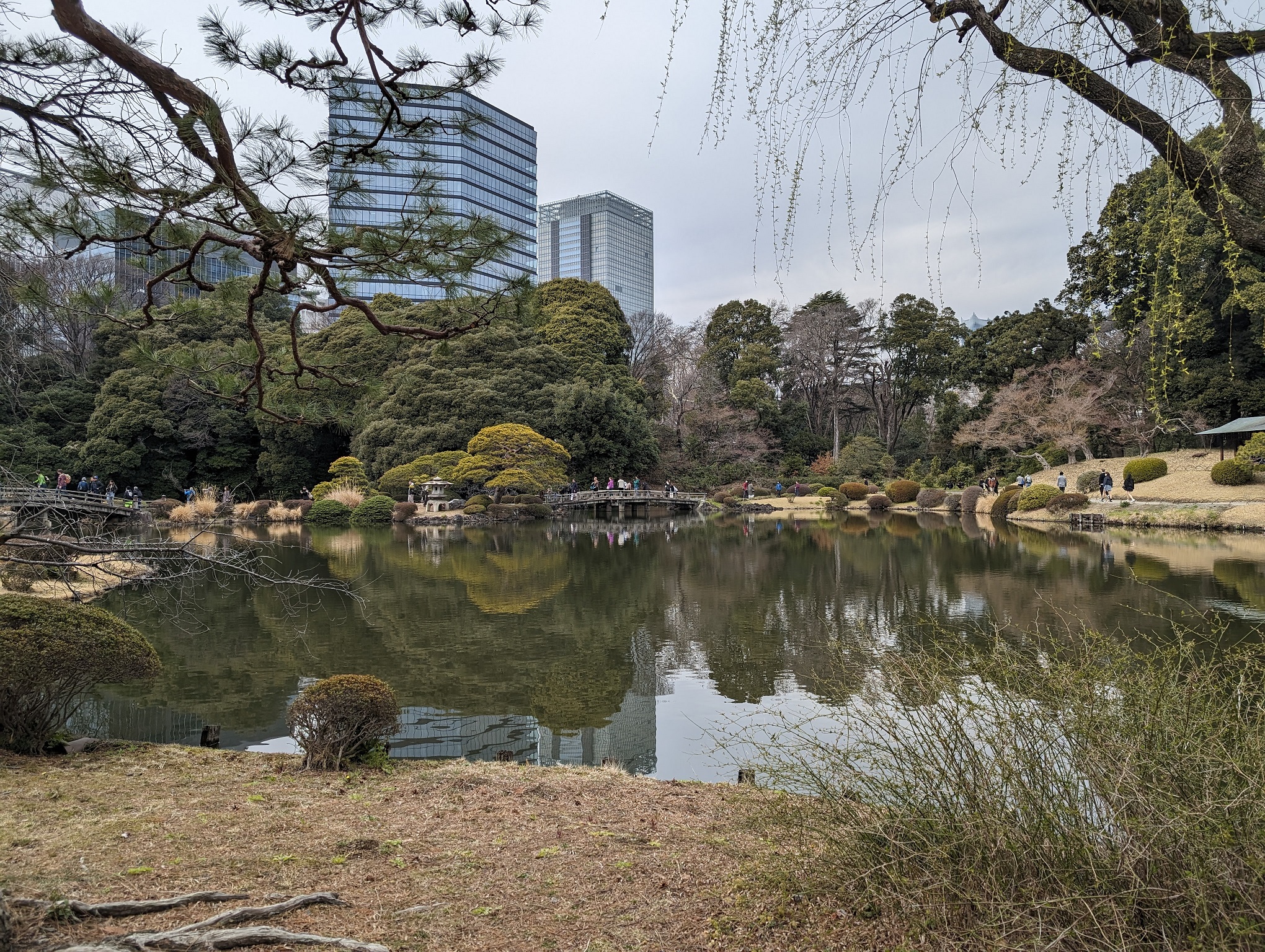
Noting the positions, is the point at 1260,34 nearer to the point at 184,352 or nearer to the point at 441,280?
the point at 441,280

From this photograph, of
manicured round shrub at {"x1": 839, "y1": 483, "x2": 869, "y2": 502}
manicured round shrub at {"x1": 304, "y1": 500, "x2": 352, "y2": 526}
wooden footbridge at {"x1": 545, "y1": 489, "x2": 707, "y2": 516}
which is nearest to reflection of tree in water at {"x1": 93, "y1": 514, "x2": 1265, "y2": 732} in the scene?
manicured round shrub at {"x1": 304, "y1": 500, "x2": 352, "y2": 526}

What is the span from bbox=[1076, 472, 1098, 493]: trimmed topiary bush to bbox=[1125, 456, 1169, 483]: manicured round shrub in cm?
84

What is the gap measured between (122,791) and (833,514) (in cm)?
2804

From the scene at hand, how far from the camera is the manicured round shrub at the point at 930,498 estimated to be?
29.6 metres

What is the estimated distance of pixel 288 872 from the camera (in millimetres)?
2957

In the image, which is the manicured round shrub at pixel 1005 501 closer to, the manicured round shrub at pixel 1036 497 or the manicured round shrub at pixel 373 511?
the manicured round shrub at pixel 1036 497

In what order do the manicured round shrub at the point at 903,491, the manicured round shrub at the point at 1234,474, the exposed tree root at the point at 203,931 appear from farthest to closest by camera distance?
the manicured round shrub at the point at 903,491 < the manicured round shrub at the point at 1234,474 < the exposed tree root at the point at 203,931

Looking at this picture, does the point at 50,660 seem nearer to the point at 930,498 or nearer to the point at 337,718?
the point at 337,718

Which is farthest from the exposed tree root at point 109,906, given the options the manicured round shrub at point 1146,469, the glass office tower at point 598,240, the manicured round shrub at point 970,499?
the glass office tower at point 598,240

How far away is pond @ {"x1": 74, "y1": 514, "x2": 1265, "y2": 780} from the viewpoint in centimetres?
626

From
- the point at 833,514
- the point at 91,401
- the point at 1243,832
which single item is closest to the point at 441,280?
the point at 1243,832

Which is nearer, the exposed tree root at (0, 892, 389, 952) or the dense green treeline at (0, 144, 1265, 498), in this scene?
the exposed tree root at (0, 892, 389, 952)

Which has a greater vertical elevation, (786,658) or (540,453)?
(540,453)

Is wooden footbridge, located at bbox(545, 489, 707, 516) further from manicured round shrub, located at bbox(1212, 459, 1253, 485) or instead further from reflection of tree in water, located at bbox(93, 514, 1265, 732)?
manicured round shrub, located at bbox(1212, 459, 1253, 485)
